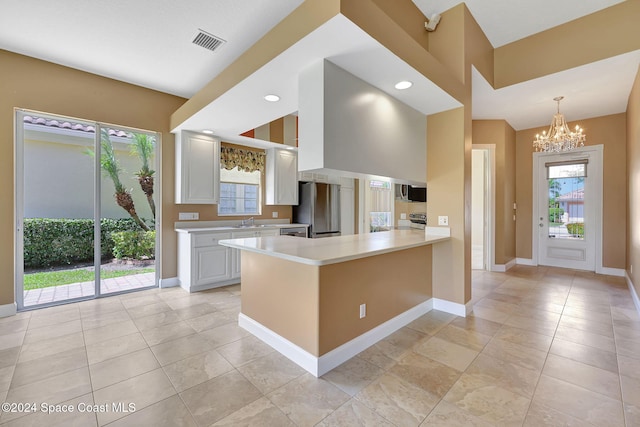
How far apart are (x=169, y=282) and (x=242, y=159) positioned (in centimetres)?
235

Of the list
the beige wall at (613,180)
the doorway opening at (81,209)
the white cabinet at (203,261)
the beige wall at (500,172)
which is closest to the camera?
the doorway opening at (81,209)

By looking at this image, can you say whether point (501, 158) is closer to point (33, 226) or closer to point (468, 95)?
point (468, 95)

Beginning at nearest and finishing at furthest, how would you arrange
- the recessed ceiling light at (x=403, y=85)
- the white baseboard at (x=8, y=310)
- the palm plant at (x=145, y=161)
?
the recessed ceiling light at (x=403, y=85) < the white baseboard at (x=8, y=310) < the palm plant at (x=145, y=161)

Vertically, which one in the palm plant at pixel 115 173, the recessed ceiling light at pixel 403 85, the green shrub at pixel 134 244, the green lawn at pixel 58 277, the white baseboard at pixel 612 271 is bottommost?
the white baseboard at pixel 612 271

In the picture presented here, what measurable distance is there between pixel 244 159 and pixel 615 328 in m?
5.29

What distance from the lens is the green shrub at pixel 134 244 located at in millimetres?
3928

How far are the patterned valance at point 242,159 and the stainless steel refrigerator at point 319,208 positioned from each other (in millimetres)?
943

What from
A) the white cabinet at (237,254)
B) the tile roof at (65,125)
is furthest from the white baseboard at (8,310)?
the white cabinet at (237,254)

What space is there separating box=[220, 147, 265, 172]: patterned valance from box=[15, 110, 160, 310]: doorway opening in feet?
3.37

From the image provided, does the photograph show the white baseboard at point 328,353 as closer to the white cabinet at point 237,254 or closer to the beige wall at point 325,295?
the beige wall at point 325,295

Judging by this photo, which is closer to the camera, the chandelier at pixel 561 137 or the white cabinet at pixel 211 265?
the white cabinet at pixel 211 265

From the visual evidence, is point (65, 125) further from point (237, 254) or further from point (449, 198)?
point (449, 198)

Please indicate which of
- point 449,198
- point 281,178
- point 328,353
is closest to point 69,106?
point 281,178

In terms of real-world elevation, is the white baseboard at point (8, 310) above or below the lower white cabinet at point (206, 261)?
below
